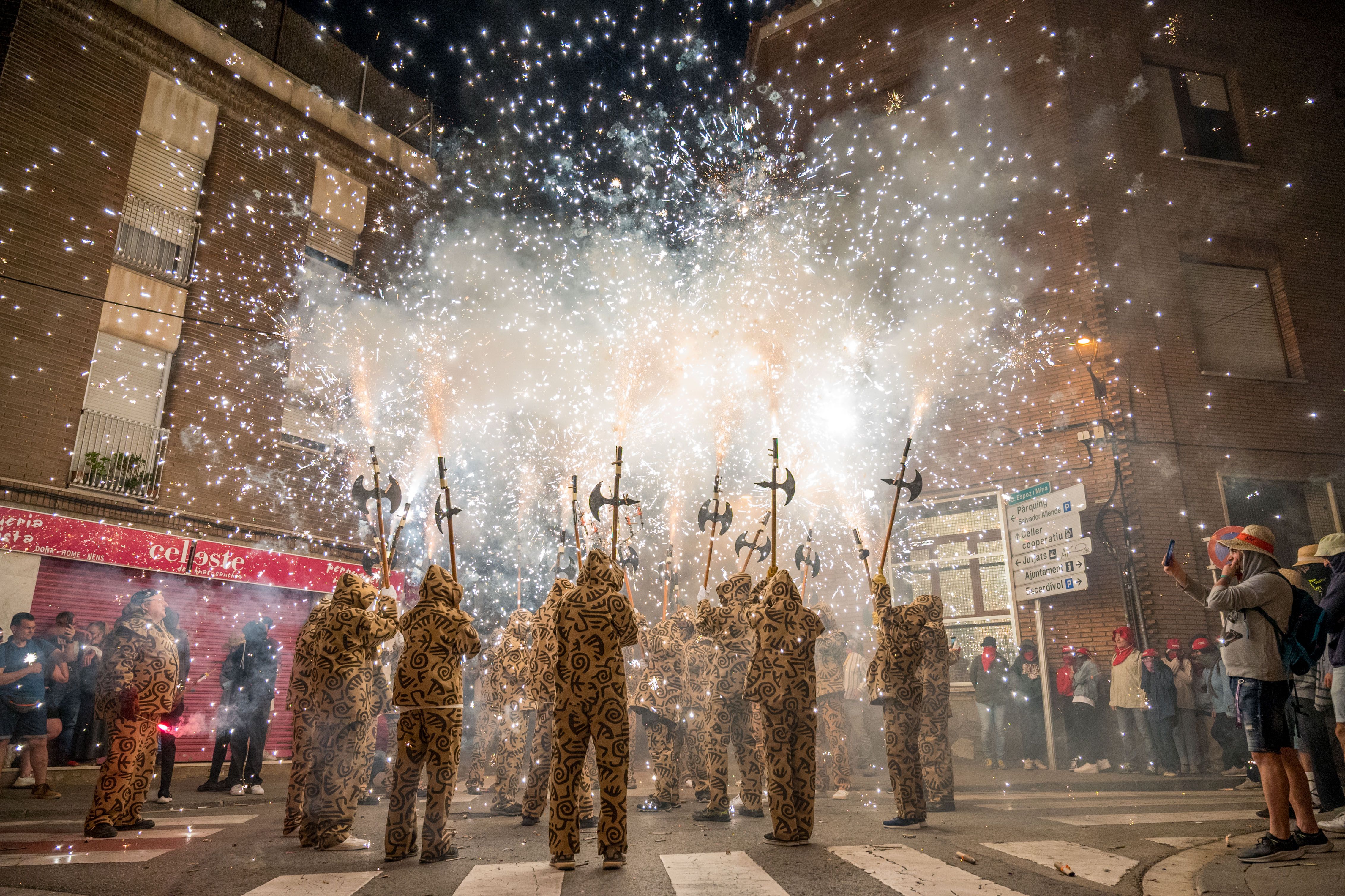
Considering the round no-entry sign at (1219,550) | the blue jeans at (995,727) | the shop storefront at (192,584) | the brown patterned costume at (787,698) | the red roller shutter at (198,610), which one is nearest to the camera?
the brown patterned costume at (787,698)

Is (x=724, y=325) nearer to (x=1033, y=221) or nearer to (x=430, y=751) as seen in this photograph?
(x=1033, y=221)

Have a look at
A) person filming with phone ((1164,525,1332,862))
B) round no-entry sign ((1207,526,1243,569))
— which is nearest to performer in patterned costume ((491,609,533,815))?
person filming with phone ((1164,525,1332,862))

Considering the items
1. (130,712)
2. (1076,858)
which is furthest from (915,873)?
(130,712)

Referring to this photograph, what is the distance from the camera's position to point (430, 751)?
544 centimetres

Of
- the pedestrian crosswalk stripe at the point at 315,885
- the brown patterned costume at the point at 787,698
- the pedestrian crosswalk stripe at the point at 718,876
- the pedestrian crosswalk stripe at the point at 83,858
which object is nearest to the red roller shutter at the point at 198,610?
the pedestrian crosswalk stripe at the point at 83,858

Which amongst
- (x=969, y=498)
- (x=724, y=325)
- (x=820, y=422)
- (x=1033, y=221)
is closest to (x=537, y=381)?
(x=724, y=325)

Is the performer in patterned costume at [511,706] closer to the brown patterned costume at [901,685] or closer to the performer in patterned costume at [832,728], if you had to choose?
the brown patterned costume at [901,685]

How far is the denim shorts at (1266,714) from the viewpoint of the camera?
486 centimetres

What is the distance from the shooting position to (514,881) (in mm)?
4742

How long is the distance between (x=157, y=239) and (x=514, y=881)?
43.2 ft

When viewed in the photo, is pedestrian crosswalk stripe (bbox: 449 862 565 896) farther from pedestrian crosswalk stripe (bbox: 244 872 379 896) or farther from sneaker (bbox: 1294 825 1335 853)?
sneaker (bbox: 1294 825 1335 853)

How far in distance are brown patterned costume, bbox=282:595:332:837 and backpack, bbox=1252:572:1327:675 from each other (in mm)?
6735

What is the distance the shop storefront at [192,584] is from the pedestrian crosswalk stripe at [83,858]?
469cm

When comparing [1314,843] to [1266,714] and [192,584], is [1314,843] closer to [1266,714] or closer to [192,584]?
[1266,714]
